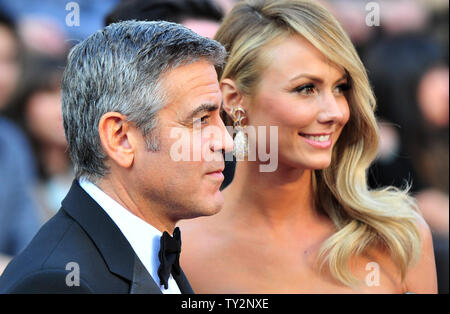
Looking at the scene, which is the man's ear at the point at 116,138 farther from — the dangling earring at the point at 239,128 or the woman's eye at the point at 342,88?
the woman's eye at the point at 342,88

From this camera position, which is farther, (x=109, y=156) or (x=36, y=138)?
(x=36, y=138)

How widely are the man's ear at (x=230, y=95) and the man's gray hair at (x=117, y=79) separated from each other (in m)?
0.83

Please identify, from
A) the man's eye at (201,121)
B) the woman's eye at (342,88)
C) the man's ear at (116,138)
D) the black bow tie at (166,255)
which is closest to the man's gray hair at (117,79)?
the man's ear at (116,138)

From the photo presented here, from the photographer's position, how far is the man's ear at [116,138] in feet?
6.32

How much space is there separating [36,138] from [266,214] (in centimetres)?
165

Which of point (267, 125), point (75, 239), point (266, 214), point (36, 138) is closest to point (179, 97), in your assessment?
point (75, 239)

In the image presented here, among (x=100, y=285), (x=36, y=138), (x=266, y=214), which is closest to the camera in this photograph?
(x=100, y=285)

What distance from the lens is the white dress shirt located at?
75.4 inches

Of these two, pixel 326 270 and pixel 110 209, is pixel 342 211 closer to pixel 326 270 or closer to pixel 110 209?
pixel 326 270

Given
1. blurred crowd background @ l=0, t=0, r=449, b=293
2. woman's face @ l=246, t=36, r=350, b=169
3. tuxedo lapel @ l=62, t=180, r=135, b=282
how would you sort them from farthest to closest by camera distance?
blurred crowd background @ l=0, t=0, r=449, b=293 < woman's face @ l=246, t=36, r=350, b=169 < tuxedo lapel @ l=62, t=180, r=135, b=282

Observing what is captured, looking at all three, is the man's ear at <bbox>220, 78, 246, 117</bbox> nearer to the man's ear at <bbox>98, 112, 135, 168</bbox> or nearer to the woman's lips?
the woman's lips

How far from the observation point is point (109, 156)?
195 cm

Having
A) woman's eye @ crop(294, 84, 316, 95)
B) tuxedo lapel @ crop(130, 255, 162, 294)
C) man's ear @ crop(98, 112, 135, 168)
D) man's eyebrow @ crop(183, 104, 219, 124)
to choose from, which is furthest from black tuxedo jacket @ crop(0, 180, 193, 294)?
woman's eye @ crop(294, 84, 316, 95)

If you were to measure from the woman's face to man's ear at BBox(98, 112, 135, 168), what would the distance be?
0.89 meters
